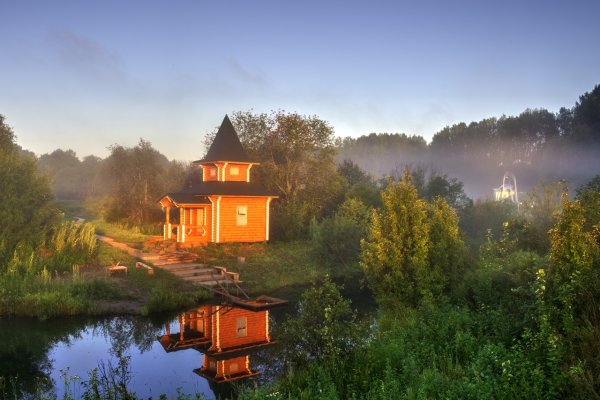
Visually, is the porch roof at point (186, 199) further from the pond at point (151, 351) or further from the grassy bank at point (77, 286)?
the pond at point (151, 351)

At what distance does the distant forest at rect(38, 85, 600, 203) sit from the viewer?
40.7 metres

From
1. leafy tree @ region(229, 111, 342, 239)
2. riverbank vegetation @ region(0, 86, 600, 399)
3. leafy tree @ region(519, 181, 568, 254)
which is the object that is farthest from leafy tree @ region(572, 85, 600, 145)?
leafy tree @ region(519, 181, 568, 254)

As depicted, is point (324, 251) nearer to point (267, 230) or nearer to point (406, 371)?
point (267, 230)

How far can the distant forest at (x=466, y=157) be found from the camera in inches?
1603

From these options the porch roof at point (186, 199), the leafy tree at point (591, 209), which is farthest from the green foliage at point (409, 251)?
the porch roof at point (186, 199)

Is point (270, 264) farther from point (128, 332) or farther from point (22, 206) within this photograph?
point (22, 206)

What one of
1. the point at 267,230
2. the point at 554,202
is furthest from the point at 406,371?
the point at 267,230

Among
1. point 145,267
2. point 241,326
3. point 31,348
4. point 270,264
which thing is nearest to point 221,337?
point 241,326

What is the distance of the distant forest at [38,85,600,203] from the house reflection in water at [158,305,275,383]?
40.0 ft

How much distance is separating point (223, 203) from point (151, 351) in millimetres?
14852

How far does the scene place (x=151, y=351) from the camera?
13258 mm

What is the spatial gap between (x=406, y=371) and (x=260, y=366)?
18.0 feet

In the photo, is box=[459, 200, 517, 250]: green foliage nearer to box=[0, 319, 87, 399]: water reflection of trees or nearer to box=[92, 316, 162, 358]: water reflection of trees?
box=[92, 316, 162, 358]: water reflection of trees

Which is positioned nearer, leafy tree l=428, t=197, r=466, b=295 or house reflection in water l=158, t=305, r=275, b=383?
house reflection in water l=158, t=305, r=275, b=383
